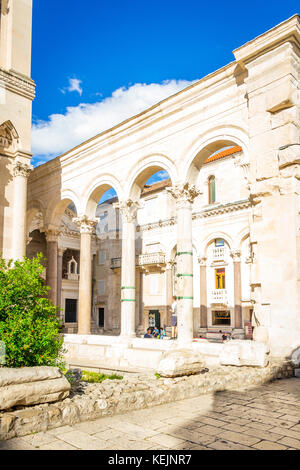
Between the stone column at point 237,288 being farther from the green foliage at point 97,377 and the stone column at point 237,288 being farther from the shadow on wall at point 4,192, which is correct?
the green foliage at point 97,377

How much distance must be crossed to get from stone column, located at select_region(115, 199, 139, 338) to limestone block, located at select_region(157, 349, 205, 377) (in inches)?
260

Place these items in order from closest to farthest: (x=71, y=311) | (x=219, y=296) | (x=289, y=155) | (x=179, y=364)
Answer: (x=179, y=364) < (x=289, y=155) < (x=219, y=296) < (x=71, y=311)

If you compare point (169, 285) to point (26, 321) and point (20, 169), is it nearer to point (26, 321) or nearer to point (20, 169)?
point (20, 169)

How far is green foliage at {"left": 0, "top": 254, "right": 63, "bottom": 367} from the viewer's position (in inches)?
175

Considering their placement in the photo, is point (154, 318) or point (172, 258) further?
point (154, 318)

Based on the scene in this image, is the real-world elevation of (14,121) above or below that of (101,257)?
above

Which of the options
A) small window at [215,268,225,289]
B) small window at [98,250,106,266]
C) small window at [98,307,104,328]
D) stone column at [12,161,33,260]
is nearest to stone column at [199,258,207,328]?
small window at [215,268,225,289]

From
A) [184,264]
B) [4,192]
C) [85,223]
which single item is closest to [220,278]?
[85,223]

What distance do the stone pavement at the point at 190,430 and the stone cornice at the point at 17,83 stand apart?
12.2 m

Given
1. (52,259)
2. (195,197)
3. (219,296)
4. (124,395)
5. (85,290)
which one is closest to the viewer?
(124,395)

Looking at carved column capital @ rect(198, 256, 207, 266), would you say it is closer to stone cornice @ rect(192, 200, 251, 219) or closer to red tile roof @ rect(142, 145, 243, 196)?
stone cornice @ rect(192, 200, 251, 219)

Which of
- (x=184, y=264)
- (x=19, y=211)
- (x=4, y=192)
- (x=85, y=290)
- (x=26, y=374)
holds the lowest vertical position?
(x=26, y=374)

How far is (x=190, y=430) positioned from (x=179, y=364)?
185 centimetres

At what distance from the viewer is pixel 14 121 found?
13.9 meters
